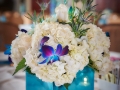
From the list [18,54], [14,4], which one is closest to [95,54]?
[18,54]

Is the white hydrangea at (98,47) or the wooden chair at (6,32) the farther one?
the wooden chair at (6,32)

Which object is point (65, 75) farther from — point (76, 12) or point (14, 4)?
point (14, 4)

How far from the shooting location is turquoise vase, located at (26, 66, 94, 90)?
73 cm

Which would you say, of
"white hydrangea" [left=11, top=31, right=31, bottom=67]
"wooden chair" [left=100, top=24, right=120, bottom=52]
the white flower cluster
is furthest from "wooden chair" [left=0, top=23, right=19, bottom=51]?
the white flower cluster

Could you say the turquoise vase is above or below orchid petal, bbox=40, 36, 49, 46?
below

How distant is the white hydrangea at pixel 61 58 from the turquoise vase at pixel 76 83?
7 cm

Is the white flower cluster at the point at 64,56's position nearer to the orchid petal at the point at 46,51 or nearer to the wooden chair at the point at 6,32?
the orchid petal at the point at 46,51

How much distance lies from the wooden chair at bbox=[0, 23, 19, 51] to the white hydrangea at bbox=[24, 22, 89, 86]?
148 cm

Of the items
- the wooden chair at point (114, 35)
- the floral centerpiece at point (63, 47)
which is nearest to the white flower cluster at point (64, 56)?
the floral centerpiece at point (63, 47)

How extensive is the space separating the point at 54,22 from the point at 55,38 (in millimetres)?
56

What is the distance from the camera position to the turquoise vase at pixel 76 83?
0.73m

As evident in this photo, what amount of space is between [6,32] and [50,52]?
1596mm

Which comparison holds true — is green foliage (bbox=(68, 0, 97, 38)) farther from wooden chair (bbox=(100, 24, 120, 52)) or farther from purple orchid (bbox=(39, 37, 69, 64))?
wooden chair (bbox=(100, 24, 120, 52))

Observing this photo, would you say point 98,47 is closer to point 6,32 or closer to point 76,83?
point 76,83
